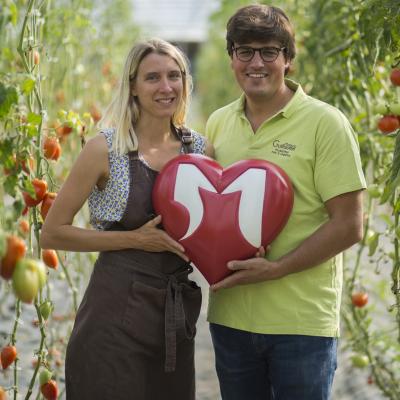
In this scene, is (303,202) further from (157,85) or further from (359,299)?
(359,299)

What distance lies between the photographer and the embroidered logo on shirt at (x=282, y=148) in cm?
181

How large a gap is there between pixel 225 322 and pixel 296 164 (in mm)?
422

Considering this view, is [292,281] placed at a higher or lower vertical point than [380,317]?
higher

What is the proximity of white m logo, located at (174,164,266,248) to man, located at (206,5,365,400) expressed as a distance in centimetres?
7

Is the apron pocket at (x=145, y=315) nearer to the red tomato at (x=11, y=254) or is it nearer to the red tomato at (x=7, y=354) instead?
the red tomato at (x=7, y=354)

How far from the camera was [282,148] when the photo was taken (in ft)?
5.99

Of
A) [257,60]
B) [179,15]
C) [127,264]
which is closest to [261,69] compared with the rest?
[257,60]

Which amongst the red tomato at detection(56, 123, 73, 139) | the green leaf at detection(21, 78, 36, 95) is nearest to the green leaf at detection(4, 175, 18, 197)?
the green leaf at detection(21, 78, 36, 95)

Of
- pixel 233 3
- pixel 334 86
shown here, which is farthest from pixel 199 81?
pixel 334 86

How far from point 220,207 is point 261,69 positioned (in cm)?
34

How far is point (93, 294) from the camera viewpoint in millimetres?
1851

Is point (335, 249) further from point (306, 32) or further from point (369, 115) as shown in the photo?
point (306, 32)

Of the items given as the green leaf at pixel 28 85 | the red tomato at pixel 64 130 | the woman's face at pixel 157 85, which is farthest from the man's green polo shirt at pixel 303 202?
the green leaf at pixel 28 85

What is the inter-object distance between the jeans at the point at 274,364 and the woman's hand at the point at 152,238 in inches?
10.8
